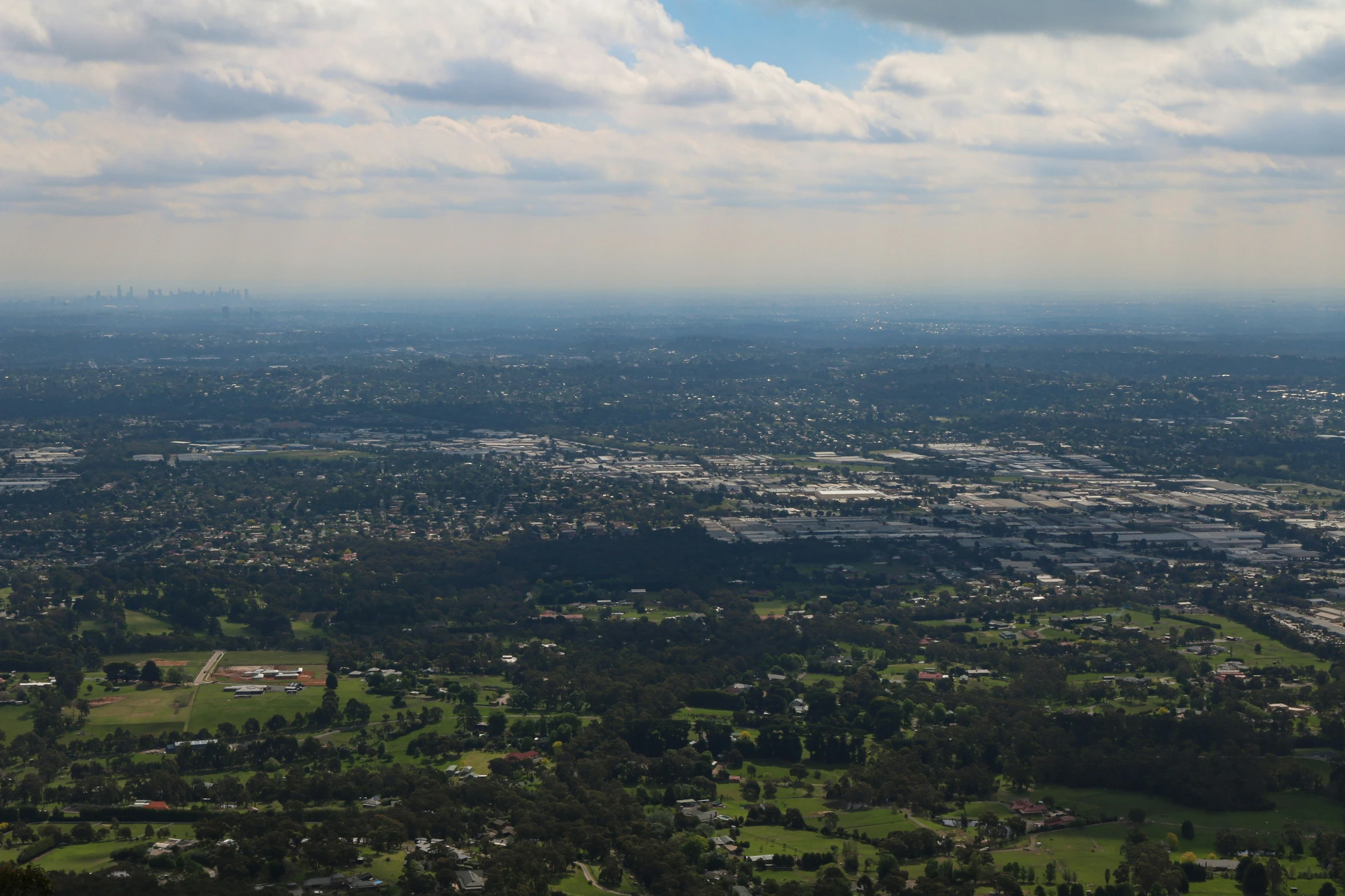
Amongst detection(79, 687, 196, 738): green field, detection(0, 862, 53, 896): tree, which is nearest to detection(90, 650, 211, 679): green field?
detection(79, 687, 196, 738): green field

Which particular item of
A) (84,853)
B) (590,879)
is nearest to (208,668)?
(84,853)

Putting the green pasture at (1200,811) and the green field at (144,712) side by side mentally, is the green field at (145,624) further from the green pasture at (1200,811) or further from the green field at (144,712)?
the green pasture at (1200,811)

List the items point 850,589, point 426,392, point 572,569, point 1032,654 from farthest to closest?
1. point 426,392
2. point 572,569
3. point 850,589
4. point 1032,654

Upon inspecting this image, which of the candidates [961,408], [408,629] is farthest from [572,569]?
[961,408]

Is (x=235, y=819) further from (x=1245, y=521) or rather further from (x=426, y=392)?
(x=426, y=392)

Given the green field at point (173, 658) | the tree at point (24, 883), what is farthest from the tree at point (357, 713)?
the tree at point (24, 883)

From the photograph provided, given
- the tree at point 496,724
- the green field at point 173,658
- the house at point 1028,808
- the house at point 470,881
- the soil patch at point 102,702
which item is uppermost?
the house at point 470,881

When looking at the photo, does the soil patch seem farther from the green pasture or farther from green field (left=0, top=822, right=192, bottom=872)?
the green pasture
